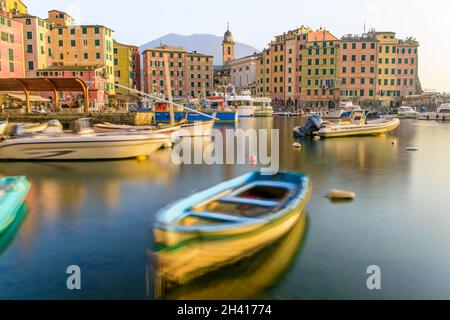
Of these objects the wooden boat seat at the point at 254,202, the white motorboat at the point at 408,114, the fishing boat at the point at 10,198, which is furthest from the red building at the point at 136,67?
the wooden boat seat at the point at 254,202

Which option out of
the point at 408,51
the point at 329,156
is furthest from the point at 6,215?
the point at 408,51

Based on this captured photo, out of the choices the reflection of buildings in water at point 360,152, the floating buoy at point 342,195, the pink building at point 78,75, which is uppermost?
the pink building at point 78,75

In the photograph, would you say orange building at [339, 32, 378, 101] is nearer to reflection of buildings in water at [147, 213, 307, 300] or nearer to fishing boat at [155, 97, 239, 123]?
fishing boat at [155, 97, 239, 123]

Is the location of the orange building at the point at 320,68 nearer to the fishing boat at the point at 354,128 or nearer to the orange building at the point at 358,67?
the orange building at the point at 358,67

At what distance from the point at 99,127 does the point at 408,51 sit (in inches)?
3330

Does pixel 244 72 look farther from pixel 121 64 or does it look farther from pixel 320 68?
pixel 121 64

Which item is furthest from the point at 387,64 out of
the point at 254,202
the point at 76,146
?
the point at 254,202

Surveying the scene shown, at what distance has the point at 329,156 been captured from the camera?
2355 centimetres

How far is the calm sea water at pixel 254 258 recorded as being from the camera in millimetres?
6977

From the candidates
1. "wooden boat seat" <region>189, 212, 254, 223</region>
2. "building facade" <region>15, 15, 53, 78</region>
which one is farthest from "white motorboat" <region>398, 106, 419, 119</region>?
"wooden boat seat" <region>189, 212, 254, 223</region>

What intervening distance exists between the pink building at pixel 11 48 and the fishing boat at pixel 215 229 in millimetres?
68605

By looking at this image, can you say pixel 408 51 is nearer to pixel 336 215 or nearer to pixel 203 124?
pixel 203 124

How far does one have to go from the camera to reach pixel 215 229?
21.3 feet

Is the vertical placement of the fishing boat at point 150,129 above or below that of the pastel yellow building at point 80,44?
below
